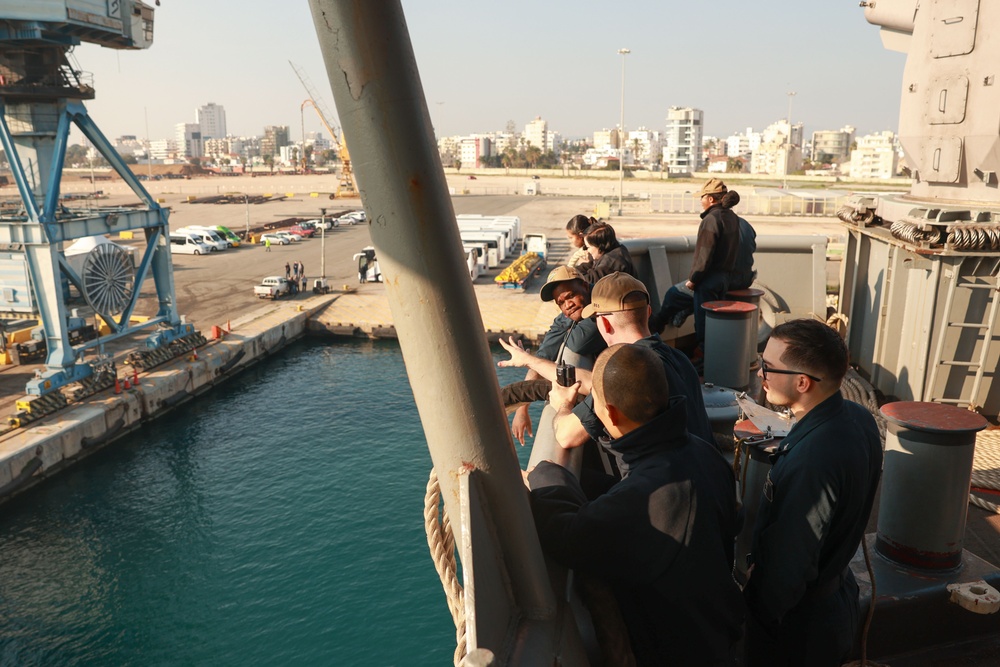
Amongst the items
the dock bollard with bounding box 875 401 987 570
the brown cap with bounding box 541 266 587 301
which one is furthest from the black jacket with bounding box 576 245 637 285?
the dock bollard with bounding box 875 401 987 570

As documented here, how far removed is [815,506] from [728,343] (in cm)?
487

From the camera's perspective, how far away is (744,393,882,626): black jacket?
2973 millimetres

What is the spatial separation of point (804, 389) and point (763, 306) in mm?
9196

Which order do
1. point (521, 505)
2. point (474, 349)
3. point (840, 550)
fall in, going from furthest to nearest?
1. point (840, 550)
2. point (521, 505)
3. point (474, 349)

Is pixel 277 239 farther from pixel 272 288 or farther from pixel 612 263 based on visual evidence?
pixel 612 263

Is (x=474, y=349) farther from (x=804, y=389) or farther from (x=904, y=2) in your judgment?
(x=904, y=2)

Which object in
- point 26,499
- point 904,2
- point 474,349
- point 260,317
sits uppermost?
point 904,2

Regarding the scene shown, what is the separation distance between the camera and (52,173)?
1000 inches

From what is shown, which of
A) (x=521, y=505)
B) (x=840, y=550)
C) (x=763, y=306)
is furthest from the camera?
(x=763, y=306)

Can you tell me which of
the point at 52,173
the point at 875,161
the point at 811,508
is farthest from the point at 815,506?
the point at 875,161

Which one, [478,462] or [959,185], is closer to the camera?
[478,462]

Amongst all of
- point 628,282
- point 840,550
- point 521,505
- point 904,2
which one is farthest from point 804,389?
Result: point 904,2

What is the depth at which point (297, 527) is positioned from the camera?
1895 cm

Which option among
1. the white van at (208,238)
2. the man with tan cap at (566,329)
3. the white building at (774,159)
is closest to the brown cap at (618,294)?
the man with tan cap at (566,329)
